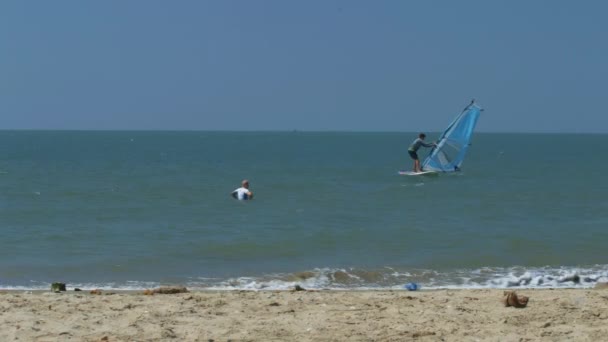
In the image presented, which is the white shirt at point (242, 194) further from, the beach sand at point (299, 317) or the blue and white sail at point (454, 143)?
the beach sand at point (299, 317)

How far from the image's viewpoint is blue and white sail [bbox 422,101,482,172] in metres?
29.8

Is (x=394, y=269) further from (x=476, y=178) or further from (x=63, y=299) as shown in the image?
(x=476, y=178)

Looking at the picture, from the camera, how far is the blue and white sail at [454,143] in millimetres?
29766

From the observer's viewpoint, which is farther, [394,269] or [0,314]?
[394,269]

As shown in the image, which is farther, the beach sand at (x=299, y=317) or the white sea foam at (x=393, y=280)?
the white sea foam at (x=393, y=280)

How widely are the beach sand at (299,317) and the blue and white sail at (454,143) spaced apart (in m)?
20.8

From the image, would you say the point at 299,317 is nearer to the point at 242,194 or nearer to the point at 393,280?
the point at 393,280

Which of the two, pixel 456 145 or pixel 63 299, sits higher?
pixel 456 145

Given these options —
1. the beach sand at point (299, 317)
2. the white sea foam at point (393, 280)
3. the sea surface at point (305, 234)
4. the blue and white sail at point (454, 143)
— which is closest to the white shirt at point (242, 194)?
the sea surface at point (305, 234)

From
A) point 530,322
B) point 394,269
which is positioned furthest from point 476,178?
point 530,322

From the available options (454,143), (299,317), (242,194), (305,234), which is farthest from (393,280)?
(454,143)

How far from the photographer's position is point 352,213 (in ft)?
69.6

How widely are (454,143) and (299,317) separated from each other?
78.0 ft

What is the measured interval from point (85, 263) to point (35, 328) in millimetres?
6495
